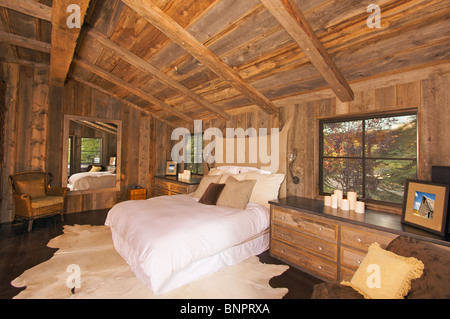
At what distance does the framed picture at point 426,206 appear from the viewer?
1.59 metres

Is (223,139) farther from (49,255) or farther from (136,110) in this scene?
(49,255)

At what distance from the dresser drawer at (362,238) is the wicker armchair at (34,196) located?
448 centimetres

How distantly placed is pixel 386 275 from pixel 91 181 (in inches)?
211

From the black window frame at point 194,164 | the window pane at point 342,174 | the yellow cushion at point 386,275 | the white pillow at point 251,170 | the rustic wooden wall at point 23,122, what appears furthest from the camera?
the black window frame at point 194,164

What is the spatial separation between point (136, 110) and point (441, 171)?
5.64 m

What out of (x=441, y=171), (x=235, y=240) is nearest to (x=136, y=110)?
(x=235, y=240)

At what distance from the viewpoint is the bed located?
182 centimetres

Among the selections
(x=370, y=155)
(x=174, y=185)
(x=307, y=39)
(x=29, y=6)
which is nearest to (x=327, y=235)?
(x=370, y=155)

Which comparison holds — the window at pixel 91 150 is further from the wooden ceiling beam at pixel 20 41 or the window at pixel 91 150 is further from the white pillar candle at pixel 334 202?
the white pillar candle at pixel 334 202

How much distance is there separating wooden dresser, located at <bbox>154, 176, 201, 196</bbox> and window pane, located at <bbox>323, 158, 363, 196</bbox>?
2.41 m

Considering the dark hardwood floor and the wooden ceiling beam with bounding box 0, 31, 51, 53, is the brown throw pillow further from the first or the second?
the wooden ceiling beam with bounding box 0, 31, 51, 53

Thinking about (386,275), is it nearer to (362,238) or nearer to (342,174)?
(362,238)

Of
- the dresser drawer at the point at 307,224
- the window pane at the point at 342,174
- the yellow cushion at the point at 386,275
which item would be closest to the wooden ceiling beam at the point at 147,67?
the window pane at the point at 342,174
